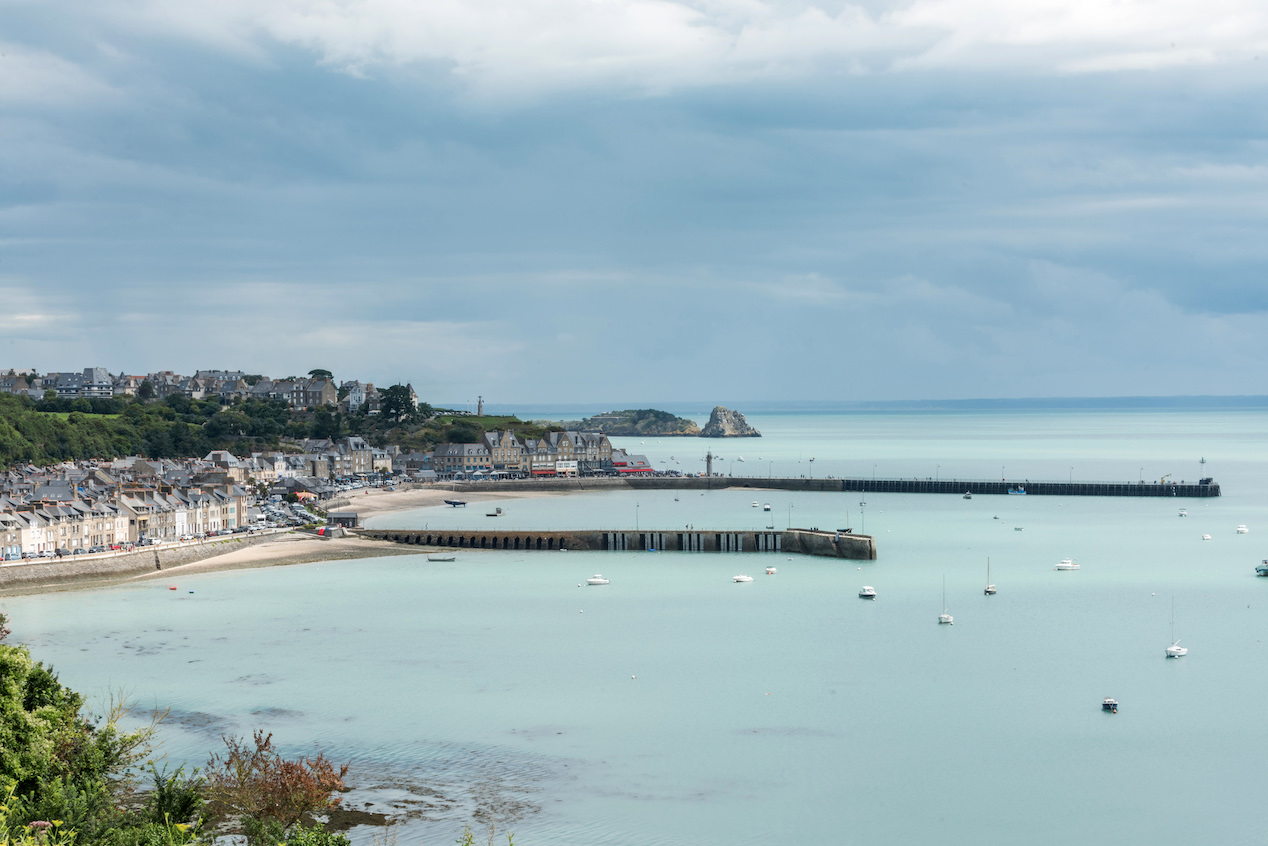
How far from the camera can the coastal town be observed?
61406 mm

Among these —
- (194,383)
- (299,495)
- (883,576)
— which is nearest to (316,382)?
(194,383)

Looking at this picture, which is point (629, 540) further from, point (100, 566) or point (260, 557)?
point (100, 566)

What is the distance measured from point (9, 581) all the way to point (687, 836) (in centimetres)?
4000

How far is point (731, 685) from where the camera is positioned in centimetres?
3591

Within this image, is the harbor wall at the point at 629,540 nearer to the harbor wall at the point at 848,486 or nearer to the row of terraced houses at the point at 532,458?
the harbor wall at the point at 848,486

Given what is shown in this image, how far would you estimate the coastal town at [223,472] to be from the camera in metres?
61.4

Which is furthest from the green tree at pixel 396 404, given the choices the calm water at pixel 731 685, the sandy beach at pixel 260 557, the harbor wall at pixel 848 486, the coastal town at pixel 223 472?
the calm water at pixel 731 685

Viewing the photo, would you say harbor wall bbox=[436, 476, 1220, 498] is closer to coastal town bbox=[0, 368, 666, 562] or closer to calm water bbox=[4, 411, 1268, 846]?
coastal town bbox=[0, 368, 666, 562]

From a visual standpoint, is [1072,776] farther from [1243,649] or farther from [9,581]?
[9,581]

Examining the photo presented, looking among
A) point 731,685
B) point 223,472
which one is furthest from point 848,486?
point 731,685

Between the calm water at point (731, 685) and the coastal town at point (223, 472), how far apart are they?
32.2ft

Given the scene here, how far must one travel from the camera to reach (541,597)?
52781 mm

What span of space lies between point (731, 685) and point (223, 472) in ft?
194

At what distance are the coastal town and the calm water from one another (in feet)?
32.2
